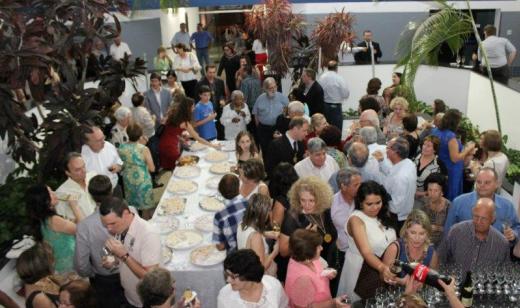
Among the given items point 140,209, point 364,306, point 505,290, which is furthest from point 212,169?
point 505,290

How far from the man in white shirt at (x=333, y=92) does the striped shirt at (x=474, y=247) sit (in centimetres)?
408

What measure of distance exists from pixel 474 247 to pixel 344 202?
0.96 meters

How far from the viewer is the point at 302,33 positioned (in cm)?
963

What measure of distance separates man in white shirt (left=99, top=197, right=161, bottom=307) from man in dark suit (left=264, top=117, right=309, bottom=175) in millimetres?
1959

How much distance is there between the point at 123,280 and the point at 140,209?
1.82 meters

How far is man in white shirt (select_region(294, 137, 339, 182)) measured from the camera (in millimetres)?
4324

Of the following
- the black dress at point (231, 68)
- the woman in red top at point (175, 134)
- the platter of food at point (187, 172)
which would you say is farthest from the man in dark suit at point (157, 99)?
the platter of food at point (187, 172)

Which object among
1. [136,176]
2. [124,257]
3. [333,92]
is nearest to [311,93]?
[333,92]

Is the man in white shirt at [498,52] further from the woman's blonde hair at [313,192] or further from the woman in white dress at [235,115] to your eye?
the woman's blonde hair at [313,192]

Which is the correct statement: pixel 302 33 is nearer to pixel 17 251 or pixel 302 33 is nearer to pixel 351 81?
pixel 351 81

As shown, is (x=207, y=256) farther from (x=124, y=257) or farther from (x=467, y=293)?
(x=467, y=293)

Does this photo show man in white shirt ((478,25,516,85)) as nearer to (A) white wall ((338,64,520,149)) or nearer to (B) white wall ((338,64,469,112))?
(A) white wall ((338,64,520,149))

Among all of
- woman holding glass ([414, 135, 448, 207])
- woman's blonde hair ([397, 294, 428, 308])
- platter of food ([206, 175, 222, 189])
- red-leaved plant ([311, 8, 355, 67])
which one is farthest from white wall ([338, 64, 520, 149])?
woman's blonde hair ([397, 294, 428, 308])

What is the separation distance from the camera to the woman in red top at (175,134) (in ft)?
18.7
